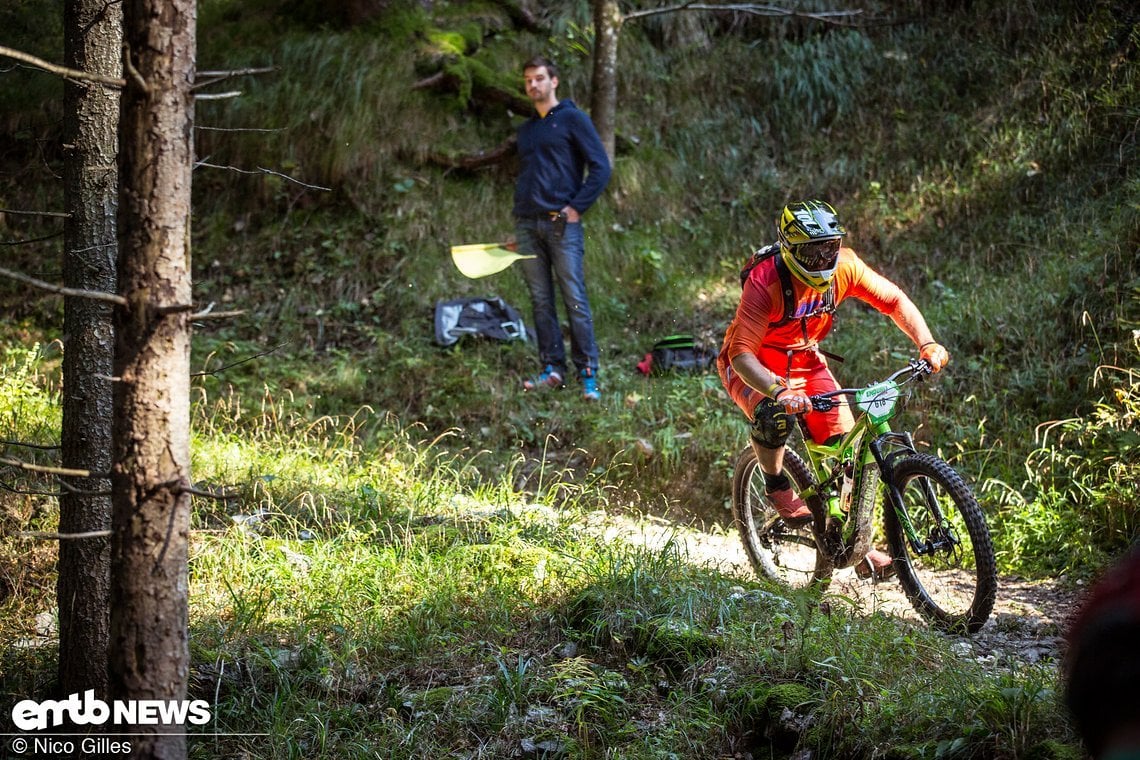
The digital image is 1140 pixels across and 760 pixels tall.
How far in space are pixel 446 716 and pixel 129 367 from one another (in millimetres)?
1851

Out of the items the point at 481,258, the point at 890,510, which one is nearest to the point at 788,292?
the point at 890,510

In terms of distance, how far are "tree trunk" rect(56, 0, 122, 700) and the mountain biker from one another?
9.36 feet

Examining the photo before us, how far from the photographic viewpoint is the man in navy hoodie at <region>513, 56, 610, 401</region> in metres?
7.80

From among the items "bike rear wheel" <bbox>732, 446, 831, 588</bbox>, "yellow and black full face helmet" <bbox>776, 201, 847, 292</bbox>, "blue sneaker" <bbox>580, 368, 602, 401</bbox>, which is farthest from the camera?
"blue sneaker" <bbox>580, 368, 602, 401</bbox>

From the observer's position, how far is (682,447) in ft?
22.8

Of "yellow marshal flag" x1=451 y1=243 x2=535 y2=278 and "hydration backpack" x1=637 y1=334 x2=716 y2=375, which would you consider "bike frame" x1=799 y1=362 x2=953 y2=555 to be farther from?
"yellow marshal flag" x1=451 y1=243 x2=535 y2=278

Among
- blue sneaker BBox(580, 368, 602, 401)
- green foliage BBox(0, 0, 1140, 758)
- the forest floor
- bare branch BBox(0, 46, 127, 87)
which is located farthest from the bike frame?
bare branch BBox(0, 46, 127, 87)

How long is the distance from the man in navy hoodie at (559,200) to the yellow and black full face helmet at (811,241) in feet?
10.8

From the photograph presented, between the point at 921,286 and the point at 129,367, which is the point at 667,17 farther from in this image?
the point at 129,367

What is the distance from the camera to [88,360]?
385 centimetres

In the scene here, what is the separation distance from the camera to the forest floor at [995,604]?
436cm

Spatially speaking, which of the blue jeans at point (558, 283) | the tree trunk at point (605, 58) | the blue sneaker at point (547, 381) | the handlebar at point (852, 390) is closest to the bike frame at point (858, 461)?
the handlebar at point (852, 390)

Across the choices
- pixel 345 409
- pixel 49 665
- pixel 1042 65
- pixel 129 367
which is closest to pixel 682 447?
pixel 345 409

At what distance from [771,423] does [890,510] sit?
0.73m
